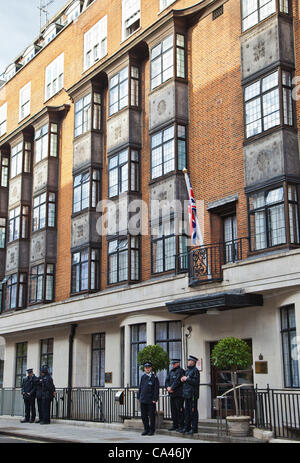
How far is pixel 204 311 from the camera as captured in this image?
18109 mm

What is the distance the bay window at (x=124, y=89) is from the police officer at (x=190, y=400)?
36.7 ft

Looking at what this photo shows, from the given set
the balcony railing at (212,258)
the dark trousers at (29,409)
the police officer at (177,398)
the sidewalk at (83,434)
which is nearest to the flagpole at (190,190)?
the balcony railing at (212,258)

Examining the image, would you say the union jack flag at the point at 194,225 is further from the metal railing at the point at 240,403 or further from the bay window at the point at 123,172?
the bay window at the point at 123,172

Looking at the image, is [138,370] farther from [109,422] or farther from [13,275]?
[13,275]

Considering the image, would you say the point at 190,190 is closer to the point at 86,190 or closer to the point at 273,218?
the point at 273,218

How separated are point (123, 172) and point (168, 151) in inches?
102

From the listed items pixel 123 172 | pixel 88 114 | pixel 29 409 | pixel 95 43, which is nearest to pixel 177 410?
pixel 29 409

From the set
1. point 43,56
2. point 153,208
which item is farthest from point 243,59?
point 43,56

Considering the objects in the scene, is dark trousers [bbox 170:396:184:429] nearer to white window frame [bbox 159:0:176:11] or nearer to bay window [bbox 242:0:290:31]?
bay window [bbox 242:0:290:31]

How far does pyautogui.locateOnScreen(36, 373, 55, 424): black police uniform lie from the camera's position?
67.9ft

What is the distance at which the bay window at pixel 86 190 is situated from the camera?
24.4 m

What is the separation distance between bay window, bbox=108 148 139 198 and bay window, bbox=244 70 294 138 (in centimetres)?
561

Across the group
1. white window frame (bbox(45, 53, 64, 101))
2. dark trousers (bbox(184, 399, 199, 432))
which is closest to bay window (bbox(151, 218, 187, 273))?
dark trousers (bbox(184, 399, 199, 432))

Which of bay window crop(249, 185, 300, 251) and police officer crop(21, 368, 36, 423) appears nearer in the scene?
bay window crop(249, 185, 300, 251)
